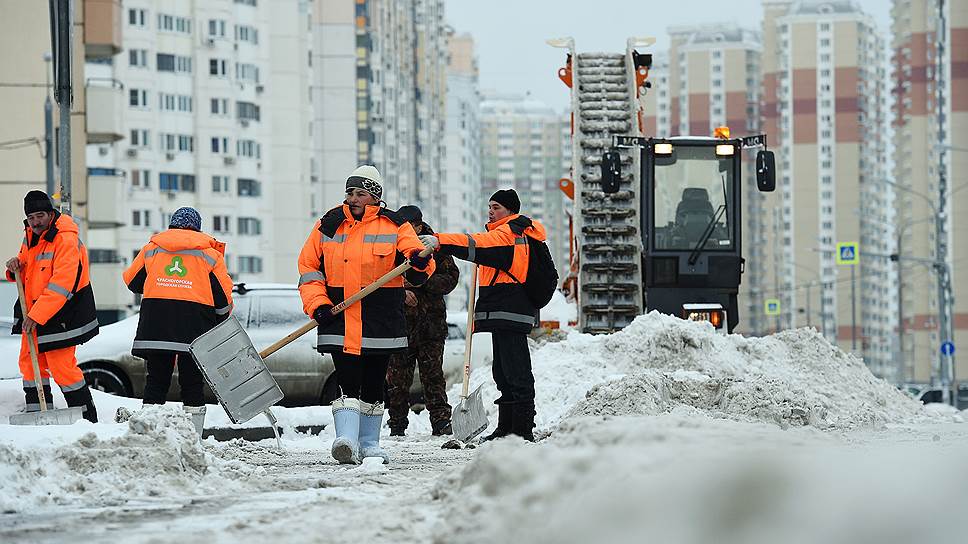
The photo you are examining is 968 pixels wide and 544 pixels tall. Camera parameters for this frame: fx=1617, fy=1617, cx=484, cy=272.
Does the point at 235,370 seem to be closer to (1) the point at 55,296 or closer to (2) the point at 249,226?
(1) the point at 55,296

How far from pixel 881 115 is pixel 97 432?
14207cm

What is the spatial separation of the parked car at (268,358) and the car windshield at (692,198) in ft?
18.9

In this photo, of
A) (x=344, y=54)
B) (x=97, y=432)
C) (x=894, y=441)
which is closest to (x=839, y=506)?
(x=97, y=432)

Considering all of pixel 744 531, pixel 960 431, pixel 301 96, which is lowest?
pixel 960 431

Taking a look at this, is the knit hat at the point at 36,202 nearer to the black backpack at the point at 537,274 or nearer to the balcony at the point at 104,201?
the black backpack at the point at 537,274

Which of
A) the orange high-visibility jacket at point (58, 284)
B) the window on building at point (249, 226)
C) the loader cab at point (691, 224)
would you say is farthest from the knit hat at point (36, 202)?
the window on building at point (249, 226)

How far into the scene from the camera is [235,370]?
1052 centimetres

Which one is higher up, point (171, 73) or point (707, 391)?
point (171, 73)

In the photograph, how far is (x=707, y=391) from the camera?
44.3 feet

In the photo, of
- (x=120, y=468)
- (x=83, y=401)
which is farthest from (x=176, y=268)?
(x=120, y=468)

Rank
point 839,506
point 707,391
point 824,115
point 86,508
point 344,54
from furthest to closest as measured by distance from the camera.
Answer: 1. point 824,115
2. point 344,54
3. point 707,391
4. point 86,508
5. point 839,506

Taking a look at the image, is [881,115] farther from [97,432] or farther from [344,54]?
[97,432]

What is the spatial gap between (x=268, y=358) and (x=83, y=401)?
160 inches

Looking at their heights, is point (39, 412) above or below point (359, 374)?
below
